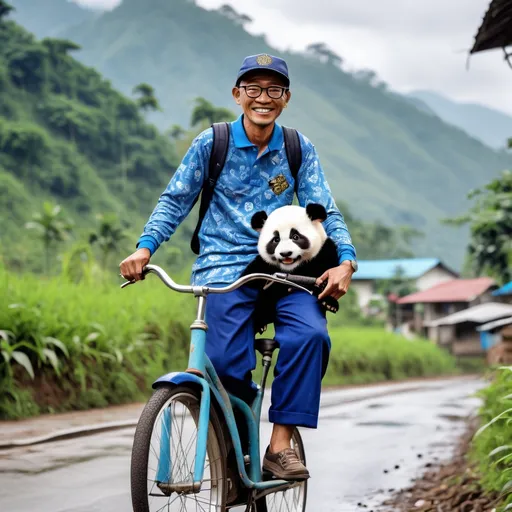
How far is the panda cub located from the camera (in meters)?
4.09

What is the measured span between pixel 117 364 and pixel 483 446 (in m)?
6.91

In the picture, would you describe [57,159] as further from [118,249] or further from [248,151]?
[248,151]

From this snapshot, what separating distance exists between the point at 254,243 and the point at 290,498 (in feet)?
4.26

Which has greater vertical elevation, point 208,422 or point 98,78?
point 98,78

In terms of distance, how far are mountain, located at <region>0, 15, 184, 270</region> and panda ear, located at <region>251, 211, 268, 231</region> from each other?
207 ft

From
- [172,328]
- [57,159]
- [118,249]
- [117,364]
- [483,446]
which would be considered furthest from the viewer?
[57,159]

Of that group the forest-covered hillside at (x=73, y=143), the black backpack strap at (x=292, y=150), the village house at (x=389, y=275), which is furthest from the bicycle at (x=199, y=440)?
the village house at (x=389, y=275)

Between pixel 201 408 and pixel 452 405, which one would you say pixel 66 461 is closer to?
pixel 201 408

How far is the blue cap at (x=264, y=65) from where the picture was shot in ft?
Result: 13.9

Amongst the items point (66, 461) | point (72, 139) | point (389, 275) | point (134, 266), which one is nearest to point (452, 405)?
point (66, 461)

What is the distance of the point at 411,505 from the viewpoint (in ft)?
20.7

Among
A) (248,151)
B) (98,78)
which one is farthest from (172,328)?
(98,78)

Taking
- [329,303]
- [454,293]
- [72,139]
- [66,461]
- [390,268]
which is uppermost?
[72,139]

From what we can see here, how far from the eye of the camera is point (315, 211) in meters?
4.13
